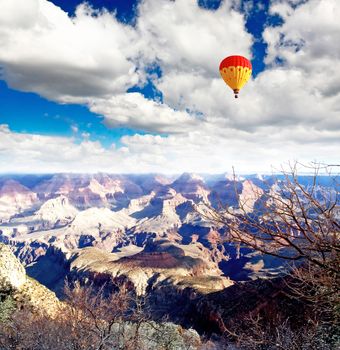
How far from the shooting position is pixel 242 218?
7340 mm

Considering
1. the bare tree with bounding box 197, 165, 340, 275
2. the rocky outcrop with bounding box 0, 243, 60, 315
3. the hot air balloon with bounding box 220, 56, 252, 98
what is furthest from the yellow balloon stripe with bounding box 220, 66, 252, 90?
the rocky outcrop with bounding box 0, 243, 60, 315

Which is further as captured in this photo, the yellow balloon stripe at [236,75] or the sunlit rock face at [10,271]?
the sunlit rock face at [10,271]

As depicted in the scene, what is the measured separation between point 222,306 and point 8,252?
48357 mm

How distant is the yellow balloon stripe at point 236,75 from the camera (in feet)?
140

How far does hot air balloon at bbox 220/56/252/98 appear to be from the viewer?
42.2 m

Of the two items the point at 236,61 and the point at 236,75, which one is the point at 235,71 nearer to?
the point at 236,75

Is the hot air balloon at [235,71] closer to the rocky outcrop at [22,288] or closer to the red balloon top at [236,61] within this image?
the red balloon top at [236,61]

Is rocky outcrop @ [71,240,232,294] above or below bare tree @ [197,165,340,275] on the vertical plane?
below

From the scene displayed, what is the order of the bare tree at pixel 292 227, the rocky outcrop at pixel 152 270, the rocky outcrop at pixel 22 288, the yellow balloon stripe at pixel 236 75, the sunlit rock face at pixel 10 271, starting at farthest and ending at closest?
the rocky outcrop at pixel 152 270, the sunlit rock face at pixel 10 271, the rocky outcrop at pixel 22 288, the yellow balloon stripe at pixel 236 75, the bare tree at pixel 292 227

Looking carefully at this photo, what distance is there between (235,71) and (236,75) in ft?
2.20

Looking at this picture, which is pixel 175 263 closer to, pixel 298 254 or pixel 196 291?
pixel 196 291

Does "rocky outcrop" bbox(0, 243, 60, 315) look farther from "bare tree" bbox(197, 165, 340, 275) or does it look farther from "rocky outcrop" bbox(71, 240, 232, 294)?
"rocky outcrop" bbox(71, 240, 232, 294)

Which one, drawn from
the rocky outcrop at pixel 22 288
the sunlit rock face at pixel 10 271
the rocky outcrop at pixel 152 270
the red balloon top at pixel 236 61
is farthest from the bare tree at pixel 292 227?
→ the rocky outcrop at pixel 152 270

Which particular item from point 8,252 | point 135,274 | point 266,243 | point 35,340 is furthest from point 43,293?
point 135,274
